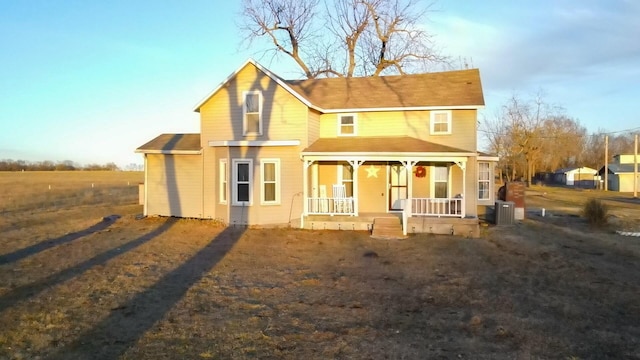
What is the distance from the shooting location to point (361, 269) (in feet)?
36.4

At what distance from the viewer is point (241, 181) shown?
18109 millimetres

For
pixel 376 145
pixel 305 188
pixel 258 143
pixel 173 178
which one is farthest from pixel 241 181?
pixel 376 145

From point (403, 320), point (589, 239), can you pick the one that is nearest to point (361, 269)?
point (403, 320)

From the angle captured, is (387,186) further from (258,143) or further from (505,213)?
(258,143)

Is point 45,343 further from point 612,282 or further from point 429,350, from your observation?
point 612,282

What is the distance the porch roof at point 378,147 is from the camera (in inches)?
669

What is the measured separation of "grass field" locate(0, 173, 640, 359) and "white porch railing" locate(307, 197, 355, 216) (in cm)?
220

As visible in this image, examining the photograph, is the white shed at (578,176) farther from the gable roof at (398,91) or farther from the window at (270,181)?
the window at (270,181)

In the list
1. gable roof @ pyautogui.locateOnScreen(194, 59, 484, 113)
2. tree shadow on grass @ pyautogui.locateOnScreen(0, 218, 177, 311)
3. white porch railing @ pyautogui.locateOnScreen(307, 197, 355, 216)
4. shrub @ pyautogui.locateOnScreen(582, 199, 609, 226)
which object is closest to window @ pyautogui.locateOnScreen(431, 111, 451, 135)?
gable roof @ pyautogui.locateOnScreen(194, 59, 484, 113)

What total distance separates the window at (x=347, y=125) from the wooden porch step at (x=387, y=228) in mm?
4412

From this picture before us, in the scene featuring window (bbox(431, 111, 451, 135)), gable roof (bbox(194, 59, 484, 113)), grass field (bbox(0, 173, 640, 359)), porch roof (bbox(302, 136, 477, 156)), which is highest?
gable roof (bbox(194, 59, 484, 113))

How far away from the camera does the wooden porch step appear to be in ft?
52.0

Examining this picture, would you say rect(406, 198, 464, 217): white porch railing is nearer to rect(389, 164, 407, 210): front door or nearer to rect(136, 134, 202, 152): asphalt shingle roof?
rect(389, 164, 407, 210): front door

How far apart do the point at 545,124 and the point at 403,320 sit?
6668 centimetres
